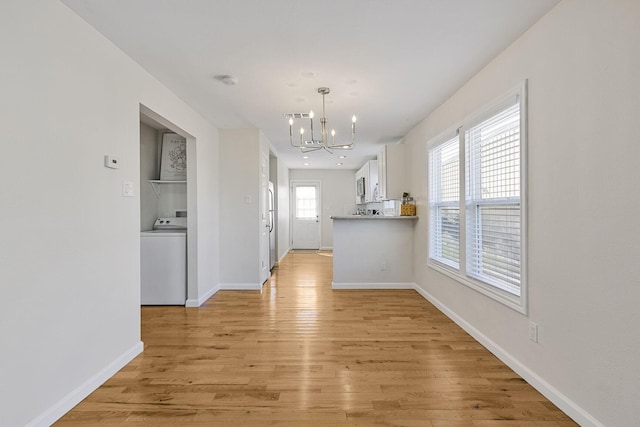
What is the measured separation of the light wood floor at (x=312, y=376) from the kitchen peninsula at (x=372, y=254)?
1151 millimetres

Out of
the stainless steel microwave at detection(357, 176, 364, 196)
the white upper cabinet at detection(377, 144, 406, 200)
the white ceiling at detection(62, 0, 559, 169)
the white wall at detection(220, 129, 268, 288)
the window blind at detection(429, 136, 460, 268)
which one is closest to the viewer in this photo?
the white ceiling at detection(62, 0, 559, 169)

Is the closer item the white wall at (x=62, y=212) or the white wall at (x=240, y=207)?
the white wall at (x=62, y=212)

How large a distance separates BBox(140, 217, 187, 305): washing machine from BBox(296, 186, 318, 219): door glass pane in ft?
18.4

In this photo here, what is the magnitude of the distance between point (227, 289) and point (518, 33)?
14.5 ft

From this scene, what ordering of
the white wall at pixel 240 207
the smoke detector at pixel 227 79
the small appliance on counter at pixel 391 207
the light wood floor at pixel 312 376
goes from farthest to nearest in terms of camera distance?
the small appliance on counter at pixel 391 207 → the white wall at pixel 240 207 → the smoke detector at pixel 227 79 → the light wood floor at pixel 312 376

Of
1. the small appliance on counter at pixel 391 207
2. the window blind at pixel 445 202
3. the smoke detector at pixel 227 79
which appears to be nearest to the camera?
the smoke detector at pixel 227 79

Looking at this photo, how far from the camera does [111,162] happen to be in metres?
2.32

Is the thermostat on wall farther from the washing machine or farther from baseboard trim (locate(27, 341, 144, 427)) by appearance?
the washing machine

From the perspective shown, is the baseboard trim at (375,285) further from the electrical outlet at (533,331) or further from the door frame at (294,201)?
the door frame at (294,201)

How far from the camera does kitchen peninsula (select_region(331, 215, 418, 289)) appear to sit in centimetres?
491

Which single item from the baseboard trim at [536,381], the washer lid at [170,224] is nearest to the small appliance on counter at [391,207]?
the baseboard trim at [536,381]

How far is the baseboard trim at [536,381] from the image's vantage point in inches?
68.7

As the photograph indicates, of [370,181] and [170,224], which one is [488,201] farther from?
[370,181]

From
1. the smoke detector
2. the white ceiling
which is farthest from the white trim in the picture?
the smoke detector
